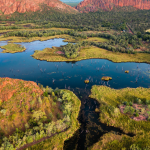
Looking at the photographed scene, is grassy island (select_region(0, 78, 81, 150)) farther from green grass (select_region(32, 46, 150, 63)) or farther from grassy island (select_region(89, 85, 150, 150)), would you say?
green grass (select_region(32, 46, 150, 63))

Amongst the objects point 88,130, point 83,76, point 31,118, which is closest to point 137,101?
point 88,130

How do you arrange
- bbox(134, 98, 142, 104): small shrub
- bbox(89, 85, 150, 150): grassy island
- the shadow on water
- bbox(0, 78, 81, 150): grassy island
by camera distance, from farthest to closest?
bbox(134, 98, 142, 104): small shrub → the shadow on water → bbox(89, 85, 150, 150): grassy island → bbox(0, 78, 81, 150): grassy island

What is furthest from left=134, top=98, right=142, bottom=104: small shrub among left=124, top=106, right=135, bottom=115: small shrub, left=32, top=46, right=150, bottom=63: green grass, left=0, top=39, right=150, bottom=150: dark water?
left=32, top=46, right=150, bottom=63: green grass

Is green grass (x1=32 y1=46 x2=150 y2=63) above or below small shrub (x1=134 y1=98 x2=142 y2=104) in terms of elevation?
above

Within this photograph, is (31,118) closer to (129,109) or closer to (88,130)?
(88,130)

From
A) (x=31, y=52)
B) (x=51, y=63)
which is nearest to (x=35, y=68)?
(x=51, y=63)
